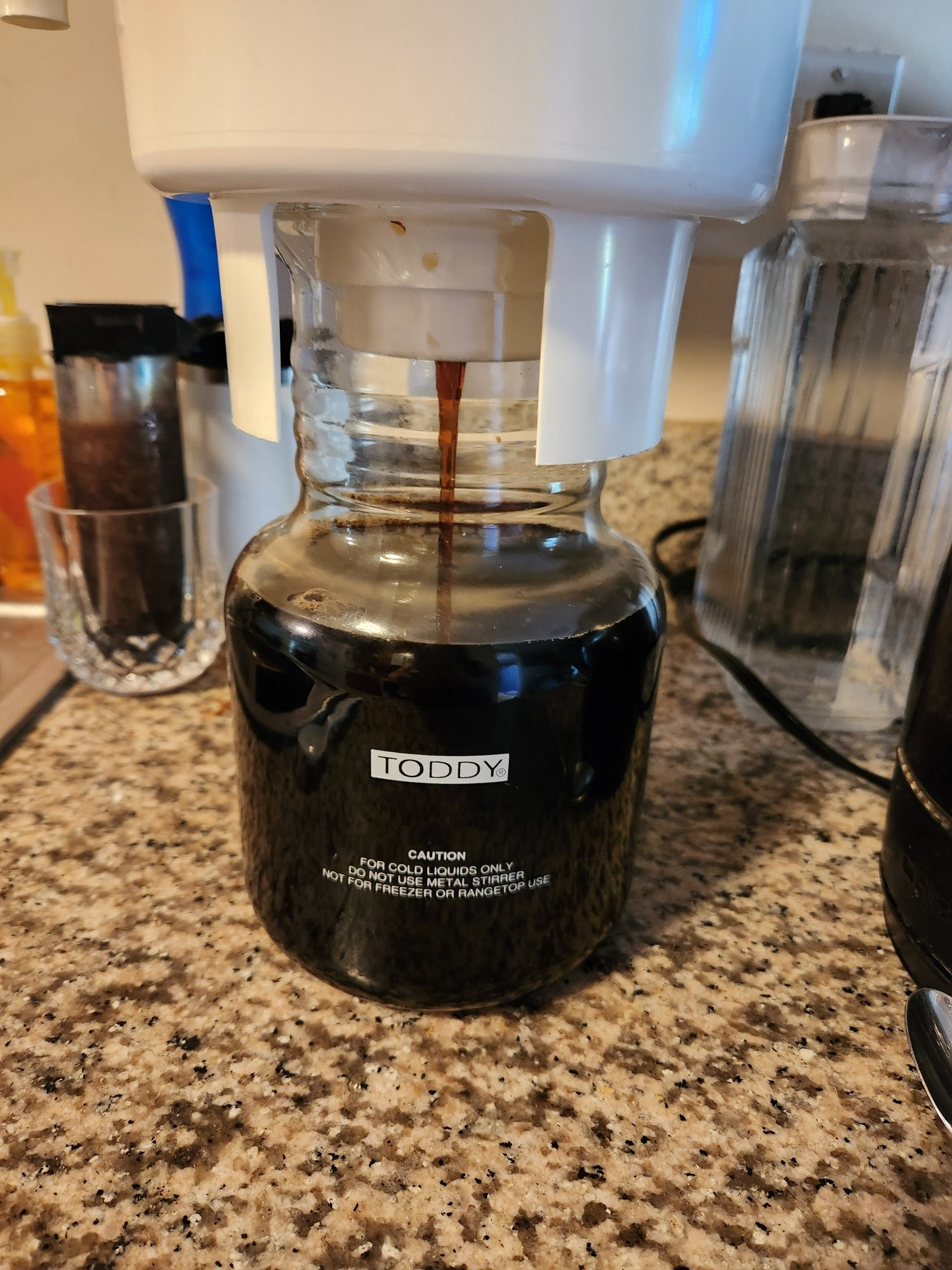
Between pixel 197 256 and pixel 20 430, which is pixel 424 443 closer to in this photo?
pixel 197 256

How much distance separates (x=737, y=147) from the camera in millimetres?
259

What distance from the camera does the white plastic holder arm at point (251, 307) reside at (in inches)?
11.7

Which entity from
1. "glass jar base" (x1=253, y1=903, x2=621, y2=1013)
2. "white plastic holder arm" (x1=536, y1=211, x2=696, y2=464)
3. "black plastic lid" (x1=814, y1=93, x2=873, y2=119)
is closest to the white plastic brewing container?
"white plastic holder arm" (x1=536, y1=211, x2=696, y2=464)

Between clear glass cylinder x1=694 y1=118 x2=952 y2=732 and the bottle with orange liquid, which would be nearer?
clear glass cylinder x1=694 y1=118 x2=952 y2=732

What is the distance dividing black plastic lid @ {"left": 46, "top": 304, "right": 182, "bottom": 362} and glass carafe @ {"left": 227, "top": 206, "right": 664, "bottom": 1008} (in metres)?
0.21

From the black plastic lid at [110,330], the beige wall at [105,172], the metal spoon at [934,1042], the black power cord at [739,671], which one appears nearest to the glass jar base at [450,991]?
the metal spoon at [934,1042]

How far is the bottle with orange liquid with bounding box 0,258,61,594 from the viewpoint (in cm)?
65

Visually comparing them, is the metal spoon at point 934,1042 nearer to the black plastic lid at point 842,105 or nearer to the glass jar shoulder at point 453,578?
the glass jar shoulder at point 453,578

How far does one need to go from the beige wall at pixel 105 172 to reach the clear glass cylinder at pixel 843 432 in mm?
81

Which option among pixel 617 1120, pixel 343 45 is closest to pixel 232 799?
pixel 617 1120

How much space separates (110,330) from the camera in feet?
1.78

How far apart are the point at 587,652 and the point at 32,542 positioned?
0.57 m

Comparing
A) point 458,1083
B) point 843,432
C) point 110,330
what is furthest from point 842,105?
point 458,1083

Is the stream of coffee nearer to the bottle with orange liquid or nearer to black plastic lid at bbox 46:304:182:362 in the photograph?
black plastic lid at bbox 46:304:182:362
